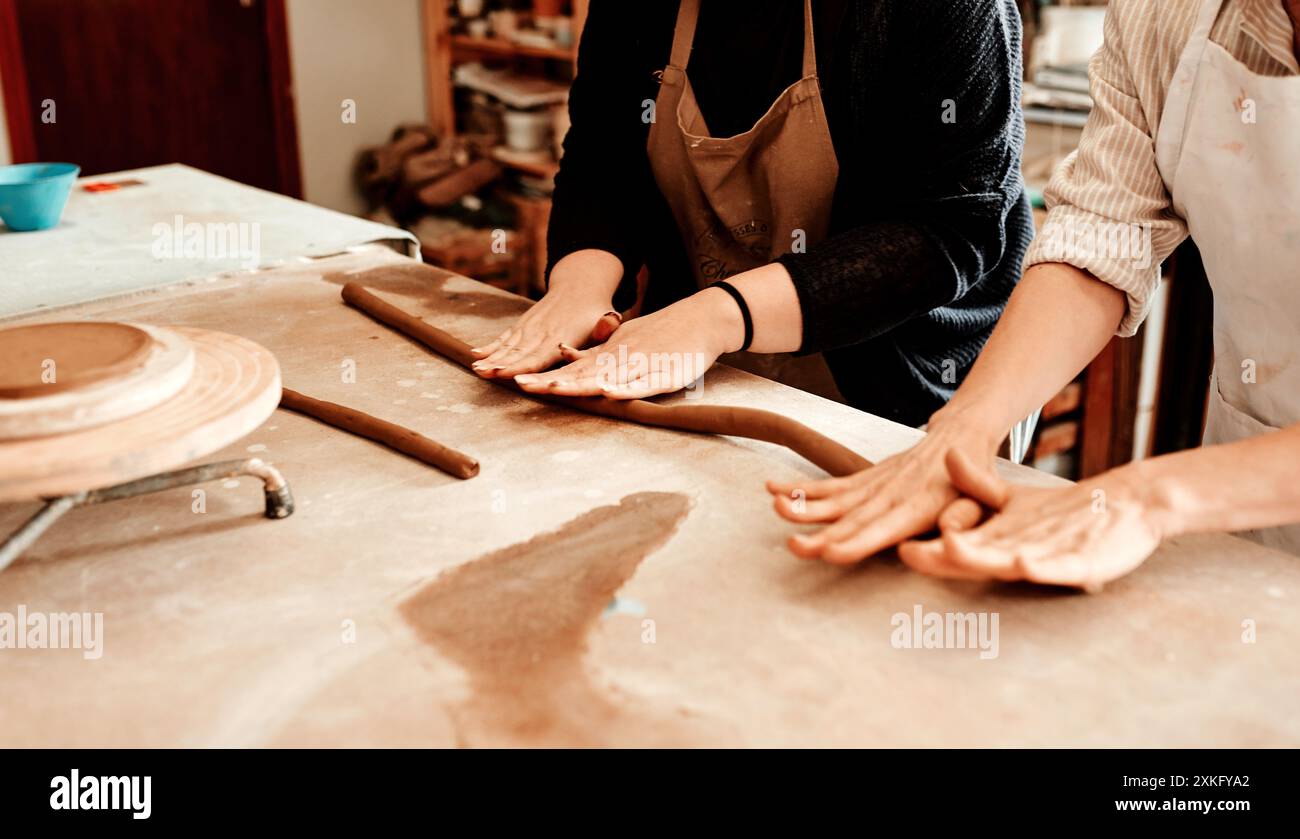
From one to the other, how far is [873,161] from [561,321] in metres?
0.52

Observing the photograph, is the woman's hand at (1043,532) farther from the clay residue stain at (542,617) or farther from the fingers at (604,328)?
the fingers at (604,328)

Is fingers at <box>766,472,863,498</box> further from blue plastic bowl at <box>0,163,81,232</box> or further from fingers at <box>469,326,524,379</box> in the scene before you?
blue plastic bowl at <box>0,163,81,232</box>

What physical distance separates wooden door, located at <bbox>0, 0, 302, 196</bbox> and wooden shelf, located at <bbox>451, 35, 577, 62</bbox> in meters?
0.77

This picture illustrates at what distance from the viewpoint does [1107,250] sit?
1337 mm

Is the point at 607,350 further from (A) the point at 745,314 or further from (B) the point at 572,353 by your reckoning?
(A) the point at 745,314

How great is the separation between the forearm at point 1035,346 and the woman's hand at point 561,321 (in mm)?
556

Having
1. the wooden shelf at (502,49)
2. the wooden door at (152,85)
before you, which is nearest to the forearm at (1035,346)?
the wooden shelf at (502,49)

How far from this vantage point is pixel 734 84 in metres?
1.73

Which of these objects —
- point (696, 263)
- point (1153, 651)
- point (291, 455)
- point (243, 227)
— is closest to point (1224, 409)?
point (1153, 651)

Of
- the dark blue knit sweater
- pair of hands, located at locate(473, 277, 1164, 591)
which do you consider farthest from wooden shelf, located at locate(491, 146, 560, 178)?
pair of hands, located at locate(473, 277, 1164, 591)

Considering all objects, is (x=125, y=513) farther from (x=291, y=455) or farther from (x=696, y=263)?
(x=696, y=263)

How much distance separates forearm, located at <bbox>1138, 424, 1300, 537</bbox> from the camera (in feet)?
3.35

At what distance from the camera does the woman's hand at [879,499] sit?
3.37 feet

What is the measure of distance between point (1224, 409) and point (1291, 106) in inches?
15.8
